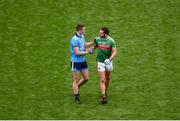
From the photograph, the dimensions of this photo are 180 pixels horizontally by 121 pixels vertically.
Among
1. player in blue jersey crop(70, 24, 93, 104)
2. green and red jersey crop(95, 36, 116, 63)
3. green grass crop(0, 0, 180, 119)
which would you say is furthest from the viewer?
green and red jersey crop(95, 36, 116, 63)

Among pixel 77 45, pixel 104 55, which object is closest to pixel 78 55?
pixel 77 45

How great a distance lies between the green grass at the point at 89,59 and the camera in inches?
606

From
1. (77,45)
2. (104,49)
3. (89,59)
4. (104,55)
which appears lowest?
(89,59)

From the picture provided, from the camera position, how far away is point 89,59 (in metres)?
18.3

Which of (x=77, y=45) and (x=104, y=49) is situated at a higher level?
(x=77, y=45)

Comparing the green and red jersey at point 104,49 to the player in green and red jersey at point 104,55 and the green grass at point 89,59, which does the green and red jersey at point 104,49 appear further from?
the green grass at point 89,59

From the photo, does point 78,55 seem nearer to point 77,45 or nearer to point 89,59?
point 77,45

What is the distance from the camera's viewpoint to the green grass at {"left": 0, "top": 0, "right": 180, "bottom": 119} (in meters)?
15.4

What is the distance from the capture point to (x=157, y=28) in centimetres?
1973

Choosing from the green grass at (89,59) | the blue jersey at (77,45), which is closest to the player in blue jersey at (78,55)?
the blue jersey at (77,45)

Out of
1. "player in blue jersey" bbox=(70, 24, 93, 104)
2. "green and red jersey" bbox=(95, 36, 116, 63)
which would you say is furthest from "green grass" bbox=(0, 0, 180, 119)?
"green and red jersey" bbox=(95, 36, 116, 63)

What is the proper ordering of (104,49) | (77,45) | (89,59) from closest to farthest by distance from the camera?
(77,45), (104,49), (89,59)

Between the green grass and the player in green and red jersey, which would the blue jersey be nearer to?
the player in green and red jersey

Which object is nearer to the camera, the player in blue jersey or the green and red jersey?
the player in blue jersey
